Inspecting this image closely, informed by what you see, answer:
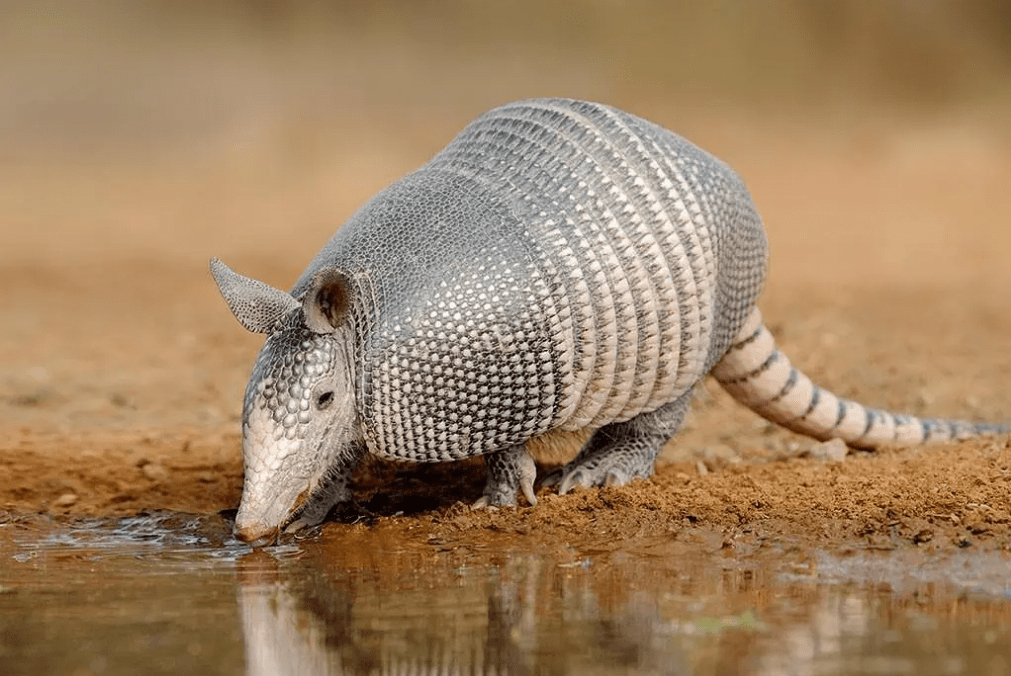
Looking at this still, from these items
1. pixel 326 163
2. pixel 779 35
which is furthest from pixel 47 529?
pixel 779 35

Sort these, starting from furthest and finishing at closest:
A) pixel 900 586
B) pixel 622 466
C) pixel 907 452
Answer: pixel 907 452
pixel 622 466
pixel 900 586

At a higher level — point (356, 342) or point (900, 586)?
point (356, 342)

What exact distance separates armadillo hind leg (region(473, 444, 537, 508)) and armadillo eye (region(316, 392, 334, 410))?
41.0 inches

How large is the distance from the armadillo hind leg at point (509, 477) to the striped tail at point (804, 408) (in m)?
1.84

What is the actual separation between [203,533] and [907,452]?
13.2 ft

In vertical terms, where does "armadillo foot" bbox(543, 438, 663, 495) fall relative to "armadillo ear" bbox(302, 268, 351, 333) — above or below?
below

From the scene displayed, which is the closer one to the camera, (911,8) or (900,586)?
(900,586)

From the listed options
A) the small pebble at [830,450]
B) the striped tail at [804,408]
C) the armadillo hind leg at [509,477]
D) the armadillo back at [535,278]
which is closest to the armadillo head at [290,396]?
the armadillo back at [535,278]

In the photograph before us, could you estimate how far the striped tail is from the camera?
8.64m

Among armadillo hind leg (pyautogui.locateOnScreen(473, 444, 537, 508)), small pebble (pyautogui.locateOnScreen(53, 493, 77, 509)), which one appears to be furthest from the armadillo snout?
small pebble (pyautogui.locateOnScreen(53, 493, 77, 509))

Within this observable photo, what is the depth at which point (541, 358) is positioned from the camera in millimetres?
6727

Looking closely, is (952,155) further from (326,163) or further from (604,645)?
(604,645)

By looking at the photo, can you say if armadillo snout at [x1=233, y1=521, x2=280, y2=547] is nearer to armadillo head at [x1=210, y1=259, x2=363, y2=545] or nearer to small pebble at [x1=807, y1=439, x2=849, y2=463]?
armadillo head at [x1=210, y1=259, x2=363, y2=545]

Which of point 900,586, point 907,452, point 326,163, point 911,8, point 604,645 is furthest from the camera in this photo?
point 911,8
